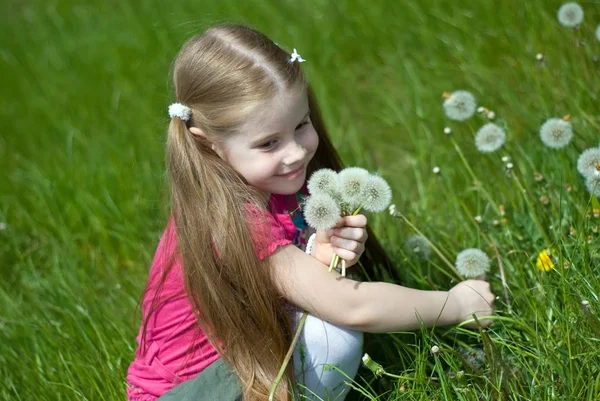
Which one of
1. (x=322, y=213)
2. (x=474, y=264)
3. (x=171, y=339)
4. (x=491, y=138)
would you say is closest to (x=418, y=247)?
(x=474, y=264)

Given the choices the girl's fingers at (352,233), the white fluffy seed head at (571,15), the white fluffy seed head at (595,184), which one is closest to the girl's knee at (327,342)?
the girl's fingers at (352,233)

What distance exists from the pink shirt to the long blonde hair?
0.28ft

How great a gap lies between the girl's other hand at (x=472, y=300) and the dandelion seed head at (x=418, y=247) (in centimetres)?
25

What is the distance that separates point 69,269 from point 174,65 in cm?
108

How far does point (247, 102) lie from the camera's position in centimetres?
202

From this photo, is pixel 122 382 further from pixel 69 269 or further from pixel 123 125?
pixel 123 125

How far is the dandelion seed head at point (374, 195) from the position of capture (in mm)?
1939

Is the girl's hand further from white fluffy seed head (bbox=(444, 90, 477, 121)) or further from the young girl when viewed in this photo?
white fluffy seed head (bbox=(444, 90, 477, 121))

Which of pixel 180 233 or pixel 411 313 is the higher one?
pixel 180 233

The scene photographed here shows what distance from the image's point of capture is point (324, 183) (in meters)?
2.00

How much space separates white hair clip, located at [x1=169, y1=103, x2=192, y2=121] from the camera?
2.11 metres

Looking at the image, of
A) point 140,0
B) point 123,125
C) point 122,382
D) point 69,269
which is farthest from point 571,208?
point 140,0

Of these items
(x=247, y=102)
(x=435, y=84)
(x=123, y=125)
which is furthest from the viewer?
(x=123, y=125)

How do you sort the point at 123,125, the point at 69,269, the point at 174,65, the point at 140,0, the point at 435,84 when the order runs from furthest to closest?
the point at 140,0
the point at 123,125
the point at 435,84
the point at 69,269
the point at 174,65
